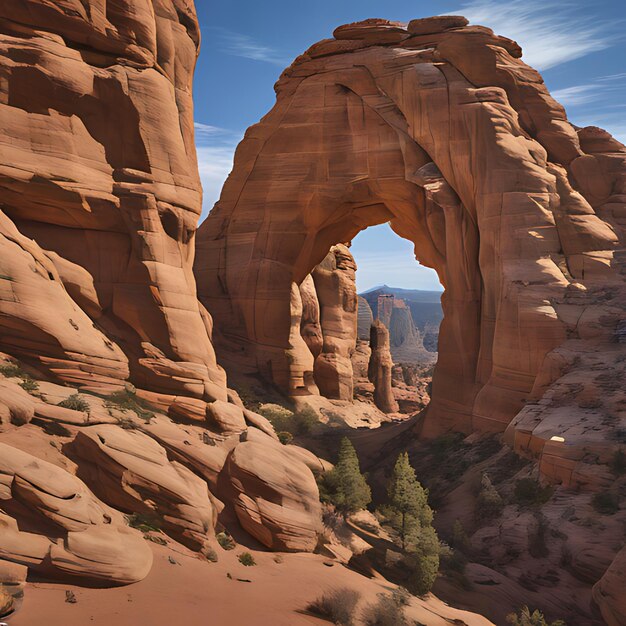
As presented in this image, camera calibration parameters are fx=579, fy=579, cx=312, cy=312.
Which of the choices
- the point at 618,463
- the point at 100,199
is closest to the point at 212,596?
the point at 100,199

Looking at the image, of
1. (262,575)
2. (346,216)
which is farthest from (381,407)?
(262,575)

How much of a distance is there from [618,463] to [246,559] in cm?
1565

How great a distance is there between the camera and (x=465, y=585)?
19.8 meters

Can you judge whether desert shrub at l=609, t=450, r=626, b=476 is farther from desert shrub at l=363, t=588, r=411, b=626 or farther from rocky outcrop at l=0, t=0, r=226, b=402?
rocky outcrop at l=0, t=0, r=226, b=402

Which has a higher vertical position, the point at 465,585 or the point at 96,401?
the point at 96,401

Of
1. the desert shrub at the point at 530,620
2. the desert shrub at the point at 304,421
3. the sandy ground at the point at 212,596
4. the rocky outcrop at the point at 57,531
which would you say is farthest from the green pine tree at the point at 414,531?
the desert shrub at the point at 304,421

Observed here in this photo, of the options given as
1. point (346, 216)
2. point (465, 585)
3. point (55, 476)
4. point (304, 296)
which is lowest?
point (465, 585)

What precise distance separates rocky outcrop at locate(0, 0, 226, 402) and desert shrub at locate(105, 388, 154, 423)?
1.73 feet

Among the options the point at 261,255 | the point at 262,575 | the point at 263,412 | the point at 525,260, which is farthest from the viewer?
the point at 261,255

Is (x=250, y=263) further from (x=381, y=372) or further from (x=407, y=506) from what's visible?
(x=407, y=506)

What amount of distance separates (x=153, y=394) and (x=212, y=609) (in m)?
9.59

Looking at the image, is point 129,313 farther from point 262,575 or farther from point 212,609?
point 212,609

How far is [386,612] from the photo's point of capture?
13922 millimetres

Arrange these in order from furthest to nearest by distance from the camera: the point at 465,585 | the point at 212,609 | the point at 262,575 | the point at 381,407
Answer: the point at 381,407 < the point at 465,585 < the point at 262,575 < the point at 212,609
